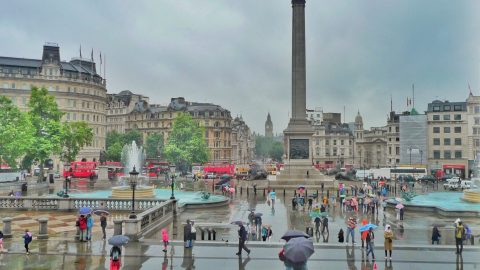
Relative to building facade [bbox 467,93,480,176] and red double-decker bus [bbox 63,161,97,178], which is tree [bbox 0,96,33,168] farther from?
building facade [bbox 467,93,480,176]

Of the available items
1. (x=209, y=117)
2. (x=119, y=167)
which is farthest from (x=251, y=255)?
(x=209, y=117)

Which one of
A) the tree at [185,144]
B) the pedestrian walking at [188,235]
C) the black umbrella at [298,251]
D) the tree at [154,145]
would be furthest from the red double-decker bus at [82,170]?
the black umbrella at [298,251]

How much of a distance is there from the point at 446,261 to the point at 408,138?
286 feet

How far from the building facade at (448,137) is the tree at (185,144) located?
51655 millimetres

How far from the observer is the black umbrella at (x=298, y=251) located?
12609 mm

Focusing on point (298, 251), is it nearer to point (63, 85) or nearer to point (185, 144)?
point (185, 144)

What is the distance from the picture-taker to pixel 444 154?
320 feet

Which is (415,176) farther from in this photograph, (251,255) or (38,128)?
(251,255)

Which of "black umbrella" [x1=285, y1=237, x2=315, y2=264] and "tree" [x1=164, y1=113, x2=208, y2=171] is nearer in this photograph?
"black umbrella" [x1=285, y1=237, x2=315, y2=264]

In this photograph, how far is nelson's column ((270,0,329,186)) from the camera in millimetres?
61219

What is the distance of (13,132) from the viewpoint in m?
55.5

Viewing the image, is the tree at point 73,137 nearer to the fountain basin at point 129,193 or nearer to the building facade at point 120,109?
the fountain basin at point 129,193

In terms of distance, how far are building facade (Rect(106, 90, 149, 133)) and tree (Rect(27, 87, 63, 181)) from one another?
3107 inches

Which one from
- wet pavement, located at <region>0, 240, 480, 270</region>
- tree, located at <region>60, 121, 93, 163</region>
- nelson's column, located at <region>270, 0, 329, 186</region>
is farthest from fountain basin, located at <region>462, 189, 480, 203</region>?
tree, located at <region>60, 121, 93, 163</region>
